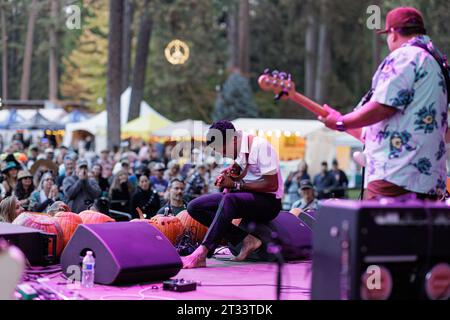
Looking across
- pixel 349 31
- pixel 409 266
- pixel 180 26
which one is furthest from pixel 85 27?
pixel 409 266

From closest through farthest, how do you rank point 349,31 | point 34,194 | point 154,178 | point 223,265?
point 223,265 → point 34,194 → point 154,178 → point 349,31

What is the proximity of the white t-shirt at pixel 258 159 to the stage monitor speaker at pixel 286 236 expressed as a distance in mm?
511

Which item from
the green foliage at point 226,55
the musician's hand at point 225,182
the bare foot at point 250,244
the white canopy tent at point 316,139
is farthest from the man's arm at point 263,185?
the green foliage at point 226,55

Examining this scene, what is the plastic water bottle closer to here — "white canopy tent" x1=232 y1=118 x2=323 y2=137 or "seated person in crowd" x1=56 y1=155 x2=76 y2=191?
"seated person in crowd" x1=56 y1=155 x2=76 y2=191

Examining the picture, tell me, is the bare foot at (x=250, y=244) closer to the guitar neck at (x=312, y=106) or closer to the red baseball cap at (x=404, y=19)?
the guitar neck at (x=312, y=106)

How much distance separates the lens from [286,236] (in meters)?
8.30

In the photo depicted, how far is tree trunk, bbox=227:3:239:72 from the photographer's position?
169 feet

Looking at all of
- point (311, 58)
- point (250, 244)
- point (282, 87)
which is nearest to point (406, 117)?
point (282, 87)

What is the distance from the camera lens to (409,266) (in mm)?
4605

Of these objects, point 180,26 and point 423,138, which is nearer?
point 423,138

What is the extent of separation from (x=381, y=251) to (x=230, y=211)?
130 inches

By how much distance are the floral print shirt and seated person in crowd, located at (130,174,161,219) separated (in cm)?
879

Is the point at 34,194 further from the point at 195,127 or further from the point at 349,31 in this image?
the point at 349,31
